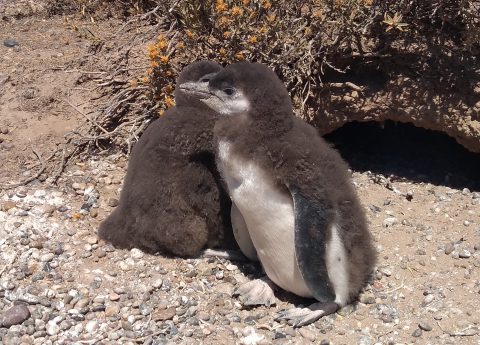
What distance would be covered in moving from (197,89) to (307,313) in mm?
1278

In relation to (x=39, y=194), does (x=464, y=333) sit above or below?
above

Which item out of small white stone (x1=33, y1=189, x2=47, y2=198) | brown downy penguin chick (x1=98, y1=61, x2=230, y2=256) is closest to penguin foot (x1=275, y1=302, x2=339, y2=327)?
brown downy penguin chick (x1=98, y1=61, x2=230, y2=256)

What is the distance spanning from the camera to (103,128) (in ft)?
15.3

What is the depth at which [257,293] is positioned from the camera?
349 cm

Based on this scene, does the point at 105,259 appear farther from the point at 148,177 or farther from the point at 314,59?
the point at 314,59

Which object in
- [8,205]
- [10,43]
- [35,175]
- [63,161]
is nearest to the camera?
[8,205]

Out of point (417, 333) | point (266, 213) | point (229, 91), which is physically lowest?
point (417, 333)

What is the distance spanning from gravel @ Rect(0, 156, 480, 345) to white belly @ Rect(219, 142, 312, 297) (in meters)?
0.28

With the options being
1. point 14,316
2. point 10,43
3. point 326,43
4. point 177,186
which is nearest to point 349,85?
point 326,43

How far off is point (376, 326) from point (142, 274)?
128cm

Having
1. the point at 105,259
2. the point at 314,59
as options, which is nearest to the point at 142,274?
the point at 105,259

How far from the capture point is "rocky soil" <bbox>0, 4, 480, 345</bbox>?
10.8 feet

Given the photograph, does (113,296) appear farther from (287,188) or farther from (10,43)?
(10,43)

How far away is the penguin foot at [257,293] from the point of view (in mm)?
3457
